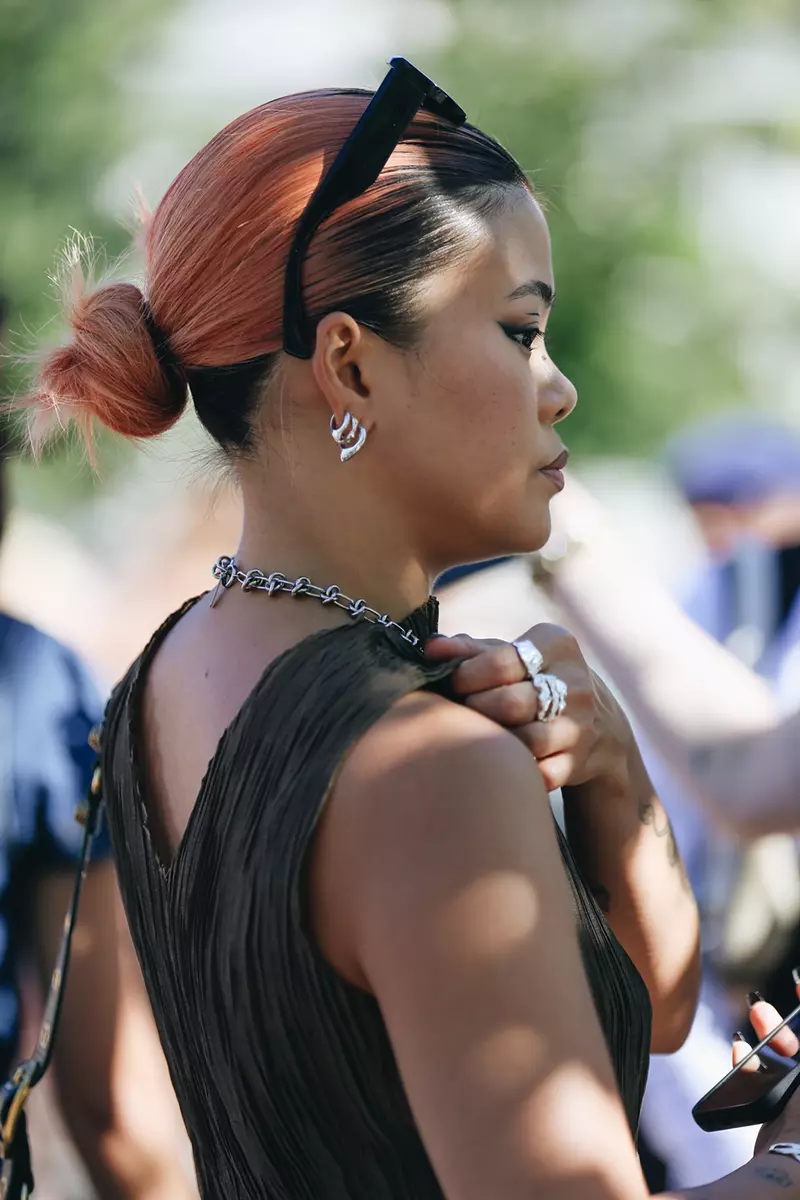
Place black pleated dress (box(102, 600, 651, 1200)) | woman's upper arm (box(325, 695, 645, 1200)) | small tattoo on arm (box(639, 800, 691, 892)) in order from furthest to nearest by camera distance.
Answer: small tattoo on arm (box(639, 800, 691, 892))
black pleated dress (box(102, 600, 651, 1200))
woman's upper arm (box(325, 695, 645, 1200))

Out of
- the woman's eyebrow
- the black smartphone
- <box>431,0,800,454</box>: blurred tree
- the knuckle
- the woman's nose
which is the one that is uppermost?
<box>431,0,800,454</box>: blurred tree

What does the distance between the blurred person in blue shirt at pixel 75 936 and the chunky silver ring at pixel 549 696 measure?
120 cm

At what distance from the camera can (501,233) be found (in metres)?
1.50

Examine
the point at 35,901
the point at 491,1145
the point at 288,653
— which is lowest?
the point at 491,1145

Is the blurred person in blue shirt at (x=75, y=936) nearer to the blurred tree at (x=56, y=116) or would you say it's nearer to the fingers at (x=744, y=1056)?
the fingers at (x=744, y=1056)

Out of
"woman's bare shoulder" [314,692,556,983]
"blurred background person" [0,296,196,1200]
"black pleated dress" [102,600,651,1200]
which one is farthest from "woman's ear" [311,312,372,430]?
"blurred background person" [0,296,196,1200]

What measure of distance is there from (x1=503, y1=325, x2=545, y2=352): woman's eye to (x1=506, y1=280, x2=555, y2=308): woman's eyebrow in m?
0.03

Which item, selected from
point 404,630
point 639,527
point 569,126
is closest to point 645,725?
point 404,630

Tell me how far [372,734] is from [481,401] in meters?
0.41

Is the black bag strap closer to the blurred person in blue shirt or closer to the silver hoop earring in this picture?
the blurred person in blue shirt

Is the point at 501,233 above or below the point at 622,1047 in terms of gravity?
above

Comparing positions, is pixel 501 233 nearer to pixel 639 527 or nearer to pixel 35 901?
pixel 35 901

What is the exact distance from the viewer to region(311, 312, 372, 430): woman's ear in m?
1.44

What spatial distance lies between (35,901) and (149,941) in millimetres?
1005
